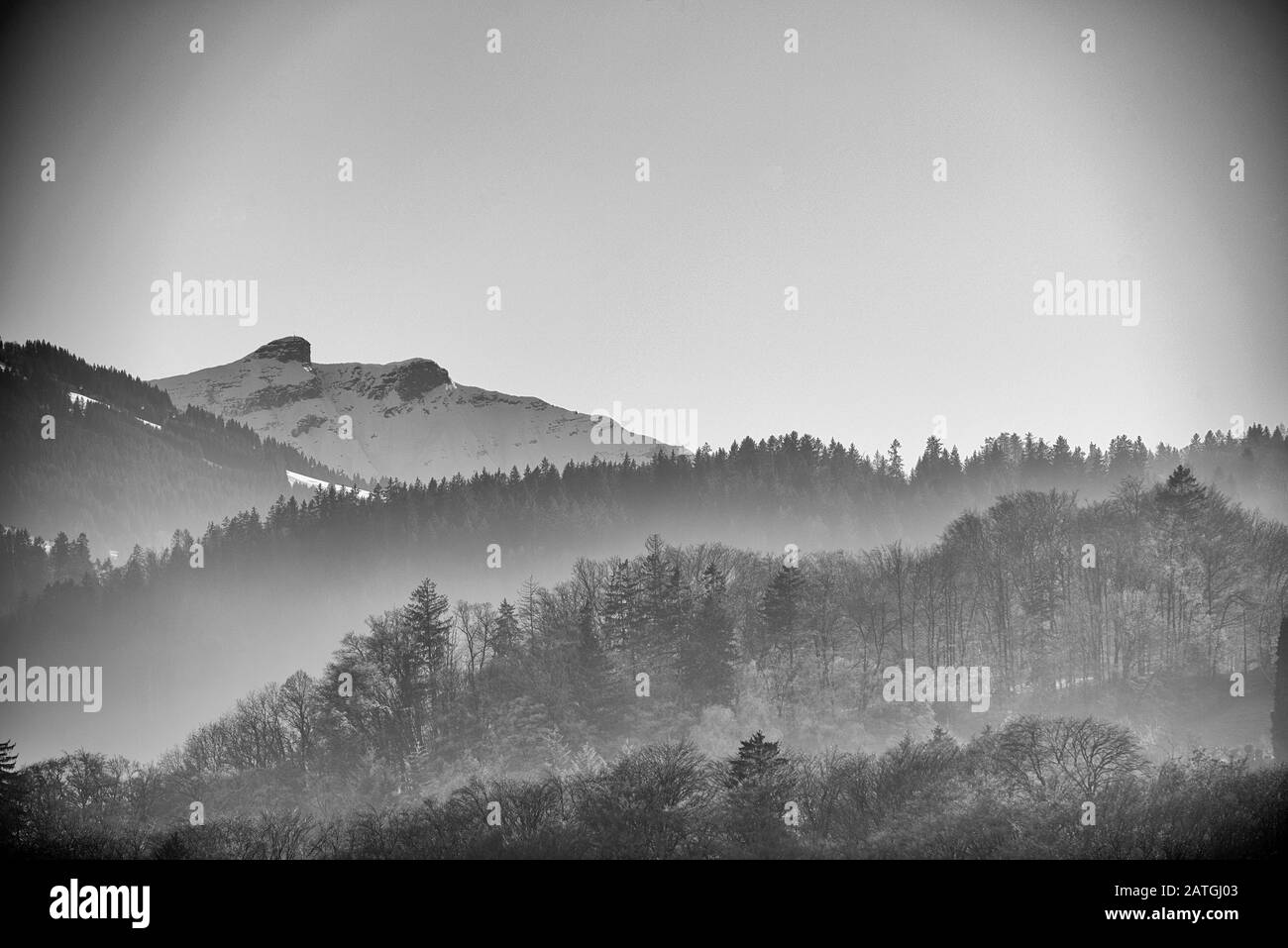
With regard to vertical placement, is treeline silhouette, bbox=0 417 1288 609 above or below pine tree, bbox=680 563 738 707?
above

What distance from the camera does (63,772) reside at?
322ft

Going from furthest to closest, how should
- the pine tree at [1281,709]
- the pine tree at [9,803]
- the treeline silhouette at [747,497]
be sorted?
1. the treeline silhouette at [747,497]
2. the pine tree at [9,803]
3. the pine tree at [1281,709]

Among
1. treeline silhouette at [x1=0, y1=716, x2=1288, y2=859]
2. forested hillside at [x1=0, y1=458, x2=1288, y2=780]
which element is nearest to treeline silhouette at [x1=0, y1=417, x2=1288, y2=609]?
forested hillside at [x1=0, y1=458, x2=1288, y2=780]
